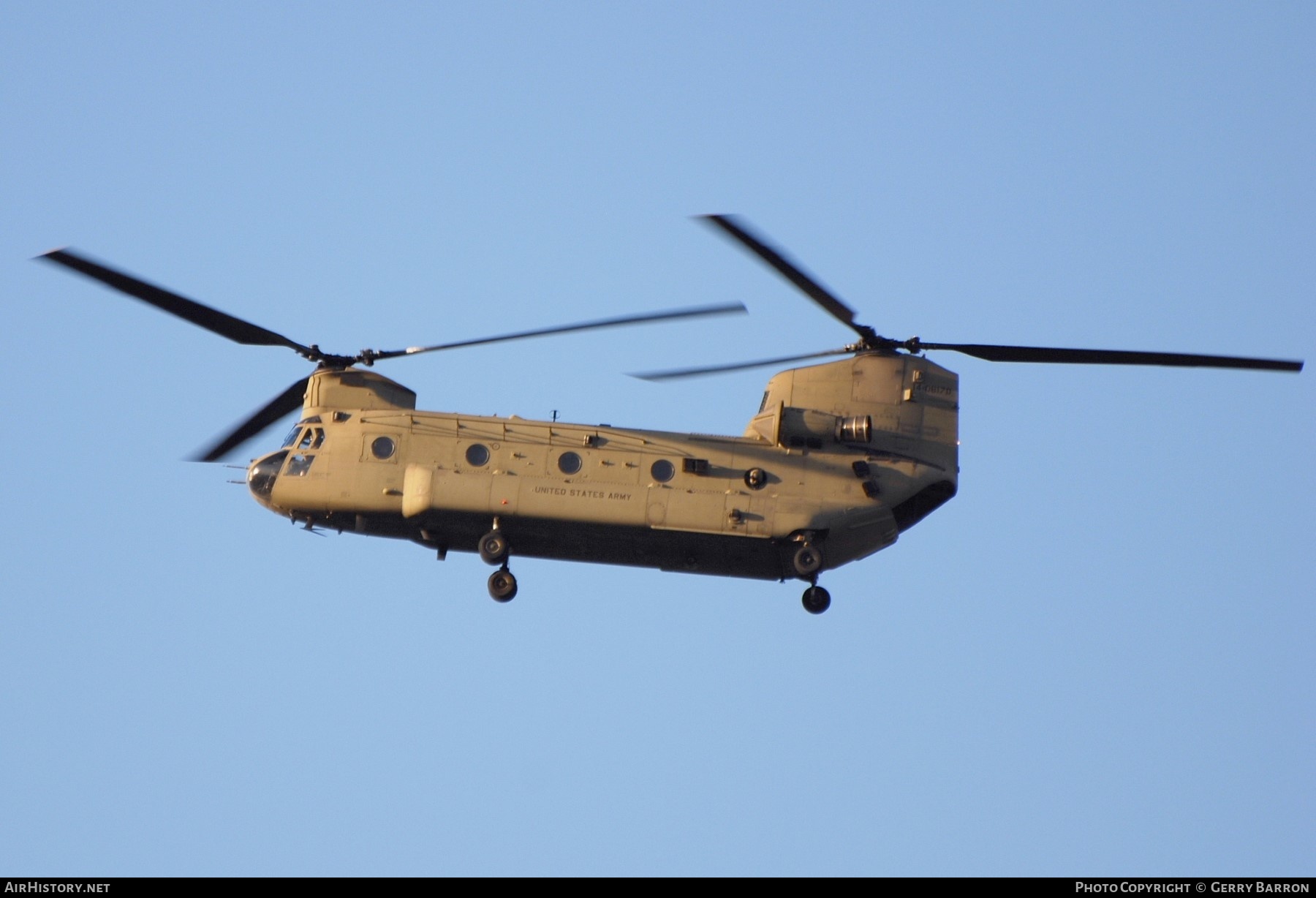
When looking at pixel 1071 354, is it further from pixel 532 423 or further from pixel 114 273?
pixel 114 273

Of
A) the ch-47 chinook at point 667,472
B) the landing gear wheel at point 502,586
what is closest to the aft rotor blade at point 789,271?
the ch-47 chinook at point 667,472

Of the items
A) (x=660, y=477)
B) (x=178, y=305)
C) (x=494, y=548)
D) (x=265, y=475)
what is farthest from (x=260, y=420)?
(x=660, y=477)

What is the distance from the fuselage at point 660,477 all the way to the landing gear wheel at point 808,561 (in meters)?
0.25

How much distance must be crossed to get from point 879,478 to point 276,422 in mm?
13234

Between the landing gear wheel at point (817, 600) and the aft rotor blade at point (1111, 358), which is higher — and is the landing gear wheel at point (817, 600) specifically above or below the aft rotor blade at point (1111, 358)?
below

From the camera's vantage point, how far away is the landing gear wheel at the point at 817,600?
36.4 m

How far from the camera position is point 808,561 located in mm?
35719

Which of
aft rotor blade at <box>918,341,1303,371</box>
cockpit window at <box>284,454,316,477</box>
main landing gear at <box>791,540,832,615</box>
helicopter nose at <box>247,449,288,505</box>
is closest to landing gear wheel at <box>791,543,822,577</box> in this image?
main landing gear at <box>791,540,832,615</box>

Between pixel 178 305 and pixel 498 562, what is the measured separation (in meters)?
8.20

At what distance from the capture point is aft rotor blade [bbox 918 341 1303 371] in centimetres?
3450

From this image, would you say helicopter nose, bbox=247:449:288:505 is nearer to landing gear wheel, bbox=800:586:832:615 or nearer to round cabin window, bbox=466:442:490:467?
round cabin window, bbox=466:442:490:467

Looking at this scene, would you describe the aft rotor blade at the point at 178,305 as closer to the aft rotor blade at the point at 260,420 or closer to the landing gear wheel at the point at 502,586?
the aft rotor blade at the point at 260,420

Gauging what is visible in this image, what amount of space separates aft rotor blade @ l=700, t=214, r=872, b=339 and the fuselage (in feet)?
5.96

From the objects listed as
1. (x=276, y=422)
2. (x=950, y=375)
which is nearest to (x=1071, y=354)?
(x=950, y=375)
